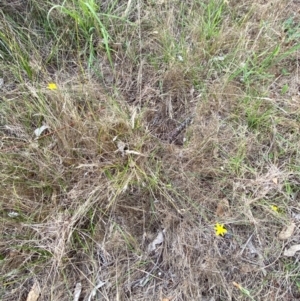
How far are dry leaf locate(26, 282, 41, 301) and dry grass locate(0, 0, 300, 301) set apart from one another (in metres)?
0.01

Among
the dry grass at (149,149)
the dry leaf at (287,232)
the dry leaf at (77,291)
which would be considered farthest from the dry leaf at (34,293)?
the dry leaf at (287,232)

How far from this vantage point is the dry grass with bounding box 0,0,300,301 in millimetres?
1385

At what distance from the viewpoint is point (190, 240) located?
1.42 metres

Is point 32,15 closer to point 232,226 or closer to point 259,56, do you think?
point 259,56

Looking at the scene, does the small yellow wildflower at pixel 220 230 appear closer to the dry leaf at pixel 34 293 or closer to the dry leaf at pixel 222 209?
the dry leaf at pixel 222 209

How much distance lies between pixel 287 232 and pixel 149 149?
0.70 metres

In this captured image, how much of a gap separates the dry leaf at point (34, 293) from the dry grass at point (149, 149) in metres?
0.01

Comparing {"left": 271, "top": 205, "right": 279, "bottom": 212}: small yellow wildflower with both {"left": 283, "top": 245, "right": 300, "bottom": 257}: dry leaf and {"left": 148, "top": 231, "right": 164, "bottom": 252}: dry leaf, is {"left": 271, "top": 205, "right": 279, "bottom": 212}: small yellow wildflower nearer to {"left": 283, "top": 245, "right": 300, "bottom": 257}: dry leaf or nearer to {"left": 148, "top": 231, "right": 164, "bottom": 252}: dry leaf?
{"left": 283, "top": 245, "right": 300, "bottom": 257}: dry leaf

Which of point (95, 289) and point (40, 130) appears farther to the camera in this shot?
point (40, 130)

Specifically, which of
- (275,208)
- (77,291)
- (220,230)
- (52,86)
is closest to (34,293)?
(77,291)

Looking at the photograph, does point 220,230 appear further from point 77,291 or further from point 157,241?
point 77,291

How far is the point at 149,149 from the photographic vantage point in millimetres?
1549

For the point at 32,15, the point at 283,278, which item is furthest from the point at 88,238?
the point at 32,15

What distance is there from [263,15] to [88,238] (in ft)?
4.69
